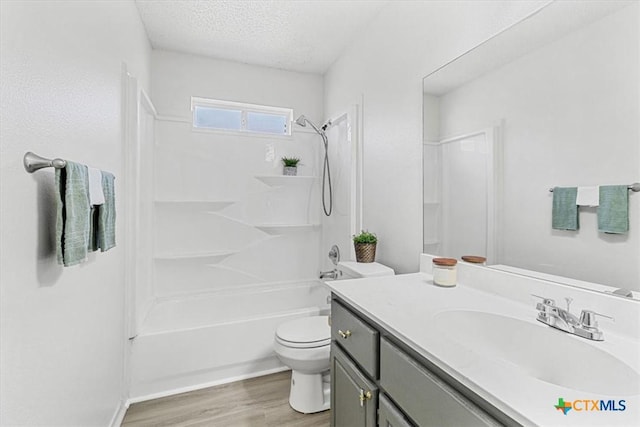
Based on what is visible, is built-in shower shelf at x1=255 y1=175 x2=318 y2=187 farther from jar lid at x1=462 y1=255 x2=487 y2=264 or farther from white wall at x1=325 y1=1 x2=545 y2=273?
jar lid at x1=462 y1=255 x2=487 y2=264

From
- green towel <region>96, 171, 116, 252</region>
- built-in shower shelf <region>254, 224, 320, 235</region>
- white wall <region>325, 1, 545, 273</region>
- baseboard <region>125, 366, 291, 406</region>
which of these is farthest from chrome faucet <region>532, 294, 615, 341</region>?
built-in shower shelf <region>254, 224, 320, 235</region>

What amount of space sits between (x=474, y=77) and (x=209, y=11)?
6.03 ft

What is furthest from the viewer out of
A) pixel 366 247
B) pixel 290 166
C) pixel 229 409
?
pixel 290 166

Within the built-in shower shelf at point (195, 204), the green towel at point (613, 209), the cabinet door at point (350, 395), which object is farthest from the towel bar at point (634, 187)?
the built-in shower shelf at point (195, 204)

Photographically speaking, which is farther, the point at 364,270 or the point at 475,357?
the point at 364,270

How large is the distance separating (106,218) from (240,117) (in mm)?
2053

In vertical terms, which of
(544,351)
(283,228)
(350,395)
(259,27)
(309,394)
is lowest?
(309,394)

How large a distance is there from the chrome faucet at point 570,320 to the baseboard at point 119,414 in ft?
7.08

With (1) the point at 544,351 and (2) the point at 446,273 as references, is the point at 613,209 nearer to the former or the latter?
(1) the point at 544,351

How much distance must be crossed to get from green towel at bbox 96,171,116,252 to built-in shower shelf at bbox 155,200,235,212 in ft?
4.47

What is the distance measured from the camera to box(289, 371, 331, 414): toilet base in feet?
6.40

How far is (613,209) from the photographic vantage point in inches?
37.4

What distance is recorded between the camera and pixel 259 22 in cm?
230

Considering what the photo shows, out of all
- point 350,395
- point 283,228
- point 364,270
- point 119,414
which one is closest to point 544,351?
point 350,395
